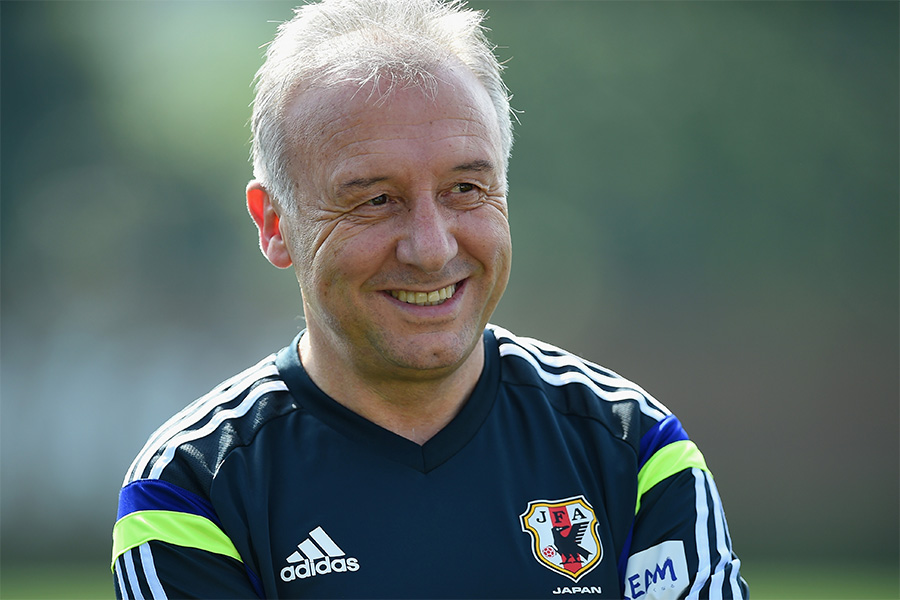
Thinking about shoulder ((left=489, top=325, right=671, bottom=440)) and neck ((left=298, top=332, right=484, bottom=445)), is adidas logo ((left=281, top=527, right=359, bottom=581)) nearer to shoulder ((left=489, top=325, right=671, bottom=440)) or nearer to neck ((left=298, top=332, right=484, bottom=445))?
neck ((left=298, top=332, right=484, bottom=445))

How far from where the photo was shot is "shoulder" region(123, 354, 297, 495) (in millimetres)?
1749

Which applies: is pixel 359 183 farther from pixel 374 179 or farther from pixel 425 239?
pixel 425 239

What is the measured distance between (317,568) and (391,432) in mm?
304

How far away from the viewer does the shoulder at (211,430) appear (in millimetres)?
1749

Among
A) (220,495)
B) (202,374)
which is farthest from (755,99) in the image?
(220,495)

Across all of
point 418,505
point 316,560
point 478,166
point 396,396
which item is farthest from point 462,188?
point 316,560

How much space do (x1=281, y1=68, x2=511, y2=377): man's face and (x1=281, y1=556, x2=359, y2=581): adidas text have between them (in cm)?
38

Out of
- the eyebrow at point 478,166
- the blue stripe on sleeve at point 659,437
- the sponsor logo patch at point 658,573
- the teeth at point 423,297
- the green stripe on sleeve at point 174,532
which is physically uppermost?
the eyebrow at point 478,166

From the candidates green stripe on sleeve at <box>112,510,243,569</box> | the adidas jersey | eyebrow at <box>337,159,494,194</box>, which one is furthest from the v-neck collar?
eyebrow at <box>337,159,494,194</box>

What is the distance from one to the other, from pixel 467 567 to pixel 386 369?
417 mm

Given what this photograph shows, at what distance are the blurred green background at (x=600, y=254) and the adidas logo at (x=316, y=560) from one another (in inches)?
195

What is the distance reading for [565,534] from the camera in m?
1.80

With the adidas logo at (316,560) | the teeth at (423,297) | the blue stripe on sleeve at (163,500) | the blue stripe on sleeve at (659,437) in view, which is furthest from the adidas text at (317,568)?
the blue stripe on sleeve at (659,437)

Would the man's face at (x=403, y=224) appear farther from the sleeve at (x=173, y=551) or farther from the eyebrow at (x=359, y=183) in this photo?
the sleeve at (x=173, y=551)
